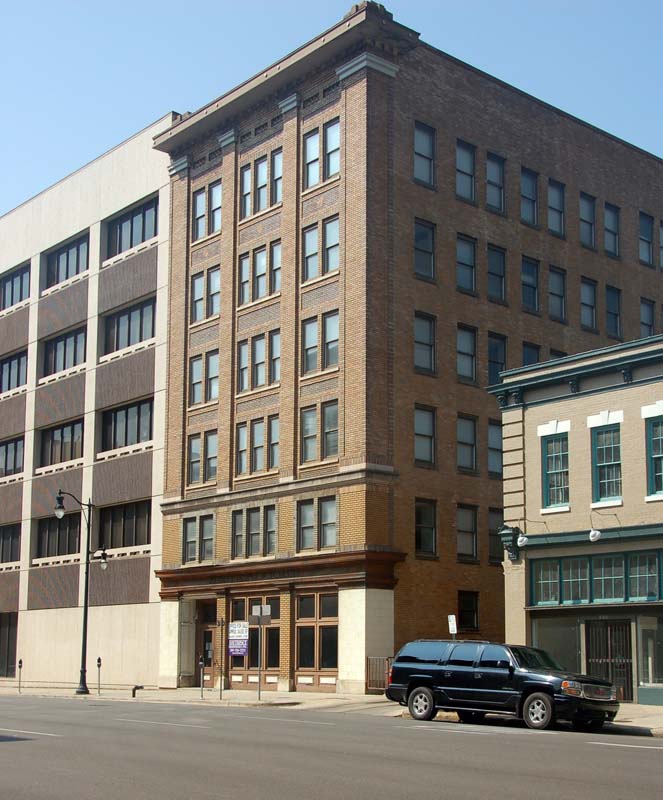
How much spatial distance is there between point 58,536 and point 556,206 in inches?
1129

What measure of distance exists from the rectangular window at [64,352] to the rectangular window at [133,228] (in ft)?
15.7

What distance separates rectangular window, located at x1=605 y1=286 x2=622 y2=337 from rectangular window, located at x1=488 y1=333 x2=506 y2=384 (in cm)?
717

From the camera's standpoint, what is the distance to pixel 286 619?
146 feet

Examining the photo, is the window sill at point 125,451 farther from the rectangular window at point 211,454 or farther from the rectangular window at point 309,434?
the rectangular window at point 309,434

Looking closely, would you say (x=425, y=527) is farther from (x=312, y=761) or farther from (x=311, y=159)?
(x=312, y=761)

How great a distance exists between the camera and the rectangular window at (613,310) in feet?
176

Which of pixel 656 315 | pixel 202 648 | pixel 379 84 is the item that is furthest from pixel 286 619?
pixel 656 315

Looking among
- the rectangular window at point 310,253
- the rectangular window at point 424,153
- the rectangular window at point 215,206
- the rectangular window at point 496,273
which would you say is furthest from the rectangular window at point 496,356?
the rectangular window at point 215,206

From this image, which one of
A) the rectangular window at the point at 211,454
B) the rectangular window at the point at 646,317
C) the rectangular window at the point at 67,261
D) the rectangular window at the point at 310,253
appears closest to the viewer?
the rectangular window at the point at 310,253

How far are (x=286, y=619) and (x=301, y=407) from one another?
25.4 feet

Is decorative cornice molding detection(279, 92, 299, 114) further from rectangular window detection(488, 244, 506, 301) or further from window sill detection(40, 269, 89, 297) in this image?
window sill detection(40, 269, 89, 297)

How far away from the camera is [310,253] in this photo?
46156mm

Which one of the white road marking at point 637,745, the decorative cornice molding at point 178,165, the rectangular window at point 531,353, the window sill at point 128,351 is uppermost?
the decorative cornice molding at point 178,165

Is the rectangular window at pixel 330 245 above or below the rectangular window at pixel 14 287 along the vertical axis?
below
